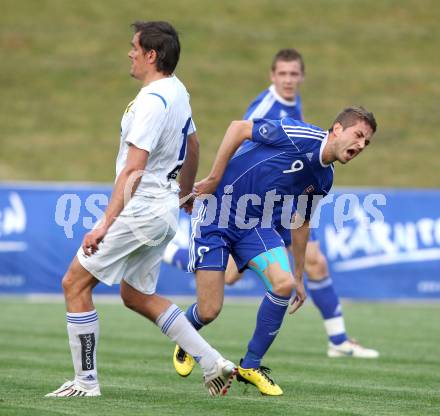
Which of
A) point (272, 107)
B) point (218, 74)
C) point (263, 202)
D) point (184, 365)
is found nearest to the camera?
point (263, 202)

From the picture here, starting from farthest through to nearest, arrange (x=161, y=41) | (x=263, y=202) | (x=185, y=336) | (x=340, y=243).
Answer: (x=340, y=243), (x=263, y=202), (x=185, y=336), (x=161, y=41)

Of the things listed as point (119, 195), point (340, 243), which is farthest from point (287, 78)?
point (340, 243)

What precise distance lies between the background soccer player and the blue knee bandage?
2.70m

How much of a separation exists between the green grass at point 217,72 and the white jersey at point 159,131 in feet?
59.0

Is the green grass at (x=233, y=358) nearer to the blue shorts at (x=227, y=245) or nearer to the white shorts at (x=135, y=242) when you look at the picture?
the white shorts at (x=135, y=242)

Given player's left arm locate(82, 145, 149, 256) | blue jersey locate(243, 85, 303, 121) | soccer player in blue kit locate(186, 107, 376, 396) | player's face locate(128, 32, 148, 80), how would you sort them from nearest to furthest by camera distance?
player's left arm locate(82, 145, 149, 256), player's face locate(128, 32, 148, 80), soccer player in blue kit locate(186, 107, 376, 396), blue jersey locate(243, 85, 303, 121)

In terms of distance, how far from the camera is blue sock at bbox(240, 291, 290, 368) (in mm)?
6910

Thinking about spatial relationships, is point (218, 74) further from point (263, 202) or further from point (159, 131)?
point (159, 131)

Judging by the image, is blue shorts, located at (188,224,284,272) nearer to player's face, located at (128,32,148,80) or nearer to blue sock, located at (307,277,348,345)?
player's face, located at (128,32,148,80)

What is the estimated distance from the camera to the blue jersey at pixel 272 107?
375 inches

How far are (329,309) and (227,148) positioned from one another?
329 centimetres

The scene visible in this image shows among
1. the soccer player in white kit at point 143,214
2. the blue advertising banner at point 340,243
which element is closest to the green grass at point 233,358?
the soccer player in white kit at point 143,214

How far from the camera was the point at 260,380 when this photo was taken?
6773 mm

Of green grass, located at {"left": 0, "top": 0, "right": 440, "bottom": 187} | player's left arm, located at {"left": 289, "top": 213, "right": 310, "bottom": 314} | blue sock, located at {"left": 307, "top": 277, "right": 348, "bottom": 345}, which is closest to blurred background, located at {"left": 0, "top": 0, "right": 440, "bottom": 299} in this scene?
green grass, located at {"left": 0, "top": 0, "right": 440, "bottom": 187}
